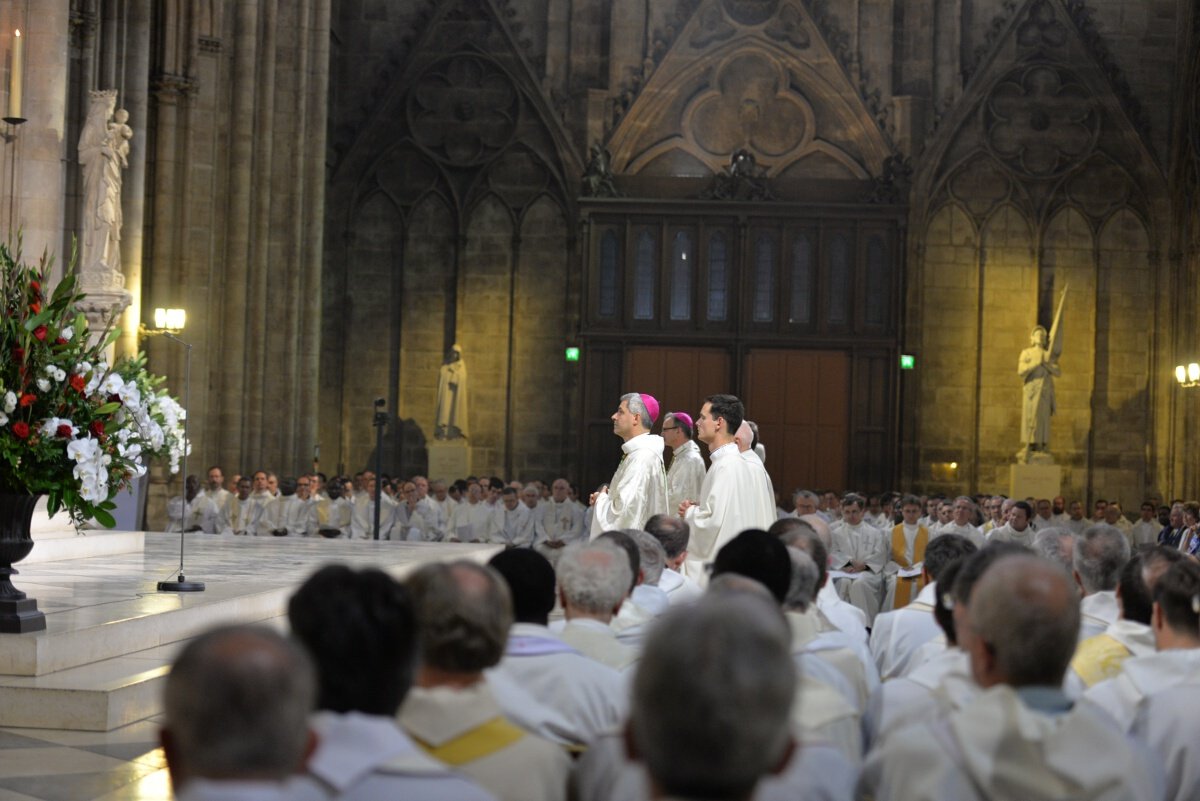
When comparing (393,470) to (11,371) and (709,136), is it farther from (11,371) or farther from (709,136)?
(11,371)

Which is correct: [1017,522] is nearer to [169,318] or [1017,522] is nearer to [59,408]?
[169,318]

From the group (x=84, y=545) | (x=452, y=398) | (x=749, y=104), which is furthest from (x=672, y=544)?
(x=749, y=104)

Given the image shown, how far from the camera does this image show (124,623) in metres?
8.53

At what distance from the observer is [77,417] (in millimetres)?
8203

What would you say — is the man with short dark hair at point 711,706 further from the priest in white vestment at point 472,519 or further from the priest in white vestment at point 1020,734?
the priest in white vestment at point 472,519

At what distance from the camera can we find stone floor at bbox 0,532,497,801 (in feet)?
21.2

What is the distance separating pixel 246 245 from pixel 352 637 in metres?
18.4

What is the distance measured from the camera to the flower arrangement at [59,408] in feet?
26.0

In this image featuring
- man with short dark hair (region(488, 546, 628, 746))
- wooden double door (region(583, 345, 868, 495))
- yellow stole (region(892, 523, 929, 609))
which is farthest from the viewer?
wooden double door (region(583, 345, 868, 495))

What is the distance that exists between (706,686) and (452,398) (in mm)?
23564

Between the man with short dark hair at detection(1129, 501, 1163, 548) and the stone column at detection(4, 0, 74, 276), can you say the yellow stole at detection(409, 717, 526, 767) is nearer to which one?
the stone column at detection(4, 0, 74, 276)

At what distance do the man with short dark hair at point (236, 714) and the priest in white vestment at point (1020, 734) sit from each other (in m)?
1.47

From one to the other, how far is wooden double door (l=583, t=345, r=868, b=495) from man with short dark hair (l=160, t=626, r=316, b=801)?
23153mm

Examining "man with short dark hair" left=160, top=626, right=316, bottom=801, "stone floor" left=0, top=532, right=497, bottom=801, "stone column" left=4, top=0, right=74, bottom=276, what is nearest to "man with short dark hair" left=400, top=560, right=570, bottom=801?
"man with short dark hair" left=160, top=626, right=316, bottom=801
